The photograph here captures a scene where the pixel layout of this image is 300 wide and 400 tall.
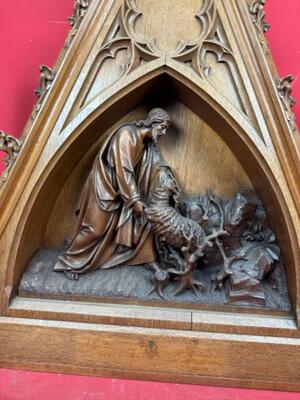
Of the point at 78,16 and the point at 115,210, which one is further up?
the point at 78,16

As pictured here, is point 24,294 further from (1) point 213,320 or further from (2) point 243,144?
(2) point 243,144

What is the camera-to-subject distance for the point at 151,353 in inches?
37.4

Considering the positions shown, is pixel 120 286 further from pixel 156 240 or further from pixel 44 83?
pixel 44 83

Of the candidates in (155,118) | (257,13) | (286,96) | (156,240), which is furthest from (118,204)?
(257,13)

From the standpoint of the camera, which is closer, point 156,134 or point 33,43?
point 156,134

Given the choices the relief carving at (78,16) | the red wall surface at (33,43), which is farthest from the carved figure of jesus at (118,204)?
the red wall surface at (33,43)

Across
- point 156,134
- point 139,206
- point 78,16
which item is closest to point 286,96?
point 156,134

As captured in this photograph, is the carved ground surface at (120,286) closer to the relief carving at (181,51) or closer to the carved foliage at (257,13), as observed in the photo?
the relief carving at (181,51)

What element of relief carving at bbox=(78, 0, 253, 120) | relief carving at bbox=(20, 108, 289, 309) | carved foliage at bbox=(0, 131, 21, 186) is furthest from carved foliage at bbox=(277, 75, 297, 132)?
carved foliage at bbox=(0, 131, 21, 186)

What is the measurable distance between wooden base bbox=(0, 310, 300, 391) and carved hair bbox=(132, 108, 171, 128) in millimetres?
532

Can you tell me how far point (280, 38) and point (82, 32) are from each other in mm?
678

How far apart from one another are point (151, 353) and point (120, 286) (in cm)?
18

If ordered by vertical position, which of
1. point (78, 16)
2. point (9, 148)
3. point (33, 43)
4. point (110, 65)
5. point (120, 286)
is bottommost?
point (120, 286)

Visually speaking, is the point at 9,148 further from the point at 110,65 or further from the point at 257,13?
the point at 257,13
